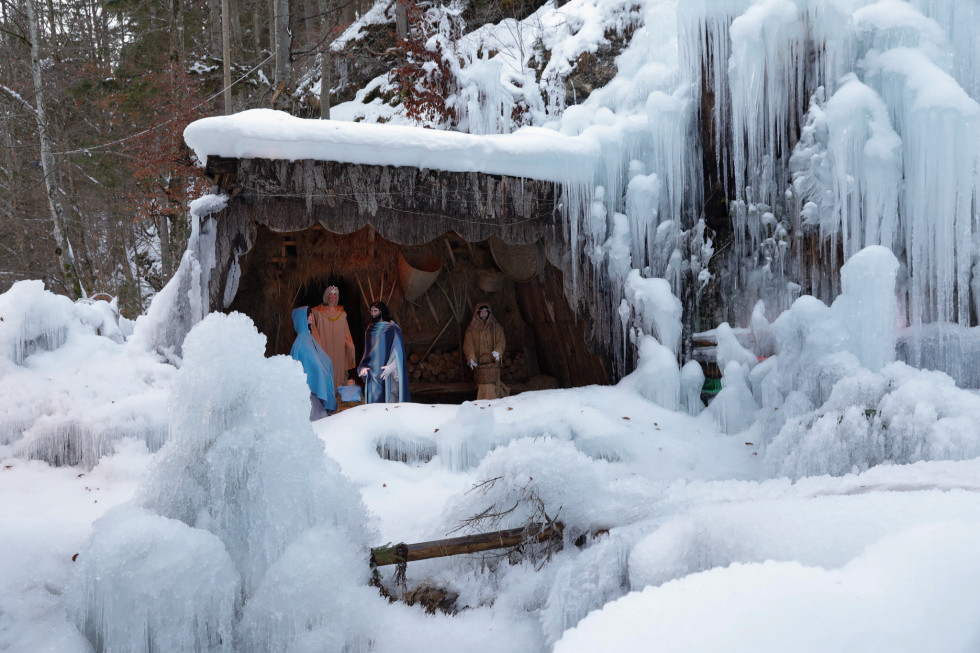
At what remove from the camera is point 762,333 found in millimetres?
6457

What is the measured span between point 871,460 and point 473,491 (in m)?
2.75

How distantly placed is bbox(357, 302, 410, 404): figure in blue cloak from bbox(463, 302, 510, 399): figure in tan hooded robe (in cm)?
103

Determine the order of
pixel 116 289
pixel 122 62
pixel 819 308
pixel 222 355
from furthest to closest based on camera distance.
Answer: pixel 116 289 < pixel 122 62 < pixel 819 308 < pixel 222 355

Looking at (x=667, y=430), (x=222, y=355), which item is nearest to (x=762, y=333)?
(x=667, y=430)

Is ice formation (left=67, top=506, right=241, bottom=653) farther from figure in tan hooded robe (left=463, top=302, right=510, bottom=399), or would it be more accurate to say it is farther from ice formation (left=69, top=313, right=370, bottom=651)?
figure in tan hooded robe (left=463, top=302, right=510, bottom=399)

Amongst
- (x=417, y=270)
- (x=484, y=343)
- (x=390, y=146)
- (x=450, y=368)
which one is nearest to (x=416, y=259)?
(x=417, y=270)

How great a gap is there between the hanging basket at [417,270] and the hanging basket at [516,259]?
0.79m

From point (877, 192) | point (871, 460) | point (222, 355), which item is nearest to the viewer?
point (222, 355)

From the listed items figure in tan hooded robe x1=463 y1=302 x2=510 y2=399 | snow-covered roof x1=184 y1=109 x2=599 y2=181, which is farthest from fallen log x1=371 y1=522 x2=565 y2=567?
figure in tan hooded robe x1=463 y1=302 x2=510 y2=399

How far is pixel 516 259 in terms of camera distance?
7.95m

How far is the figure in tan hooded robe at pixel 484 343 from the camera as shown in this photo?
842 cm

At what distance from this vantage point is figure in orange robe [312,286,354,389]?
316 inches

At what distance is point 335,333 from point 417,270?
4.14ft

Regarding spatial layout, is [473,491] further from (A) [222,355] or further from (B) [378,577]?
(A) [222,355]
